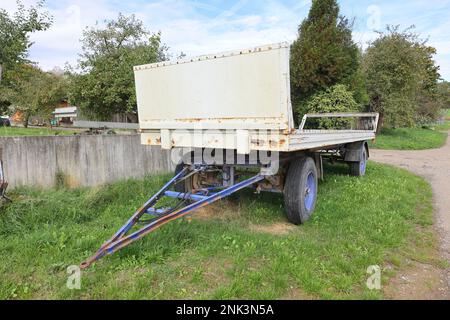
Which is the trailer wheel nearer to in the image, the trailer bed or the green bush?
the trailer bed

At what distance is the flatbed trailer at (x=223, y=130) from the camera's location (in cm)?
353

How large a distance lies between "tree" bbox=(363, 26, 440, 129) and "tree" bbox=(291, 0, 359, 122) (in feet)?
13.4

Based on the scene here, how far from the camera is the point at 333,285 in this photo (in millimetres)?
3035

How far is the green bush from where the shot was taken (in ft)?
48.4

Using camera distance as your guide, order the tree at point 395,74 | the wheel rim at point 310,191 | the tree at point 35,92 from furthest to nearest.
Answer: the tree at point 395,74, the tree at point 35,92, the wheel rim at point 310,191

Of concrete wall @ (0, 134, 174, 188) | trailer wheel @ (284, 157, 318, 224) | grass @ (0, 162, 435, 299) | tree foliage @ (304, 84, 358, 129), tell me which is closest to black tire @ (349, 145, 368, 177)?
grass @ (0, 162, 435, 299)

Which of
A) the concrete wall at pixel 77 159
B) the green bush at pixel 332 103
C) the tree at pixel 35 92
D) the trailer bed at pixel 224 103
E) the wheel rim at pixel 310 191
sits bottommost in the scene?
the wheel rim at pixel 310 191

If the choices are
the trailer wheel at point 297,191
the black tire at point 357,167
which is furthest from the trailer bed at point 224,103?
the black tire at point 357,167

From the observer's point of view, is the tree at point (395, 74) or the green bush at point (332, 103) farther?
the tree at point (395, 74)

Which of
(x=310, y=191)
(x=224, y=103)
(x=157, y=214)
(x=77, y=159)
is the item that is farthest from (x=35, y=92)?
(x=310, y=191)

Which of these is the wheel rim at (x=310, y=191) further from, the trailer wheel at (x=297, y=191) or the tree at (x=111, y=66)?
the tree at (x=111, y=66)

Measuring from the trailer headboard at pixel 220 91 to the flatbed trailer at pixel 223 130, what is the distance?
1cm

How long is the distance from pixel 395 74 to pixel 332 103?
7505 mm

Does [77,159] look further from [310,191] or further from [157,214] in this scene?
[310,191]
